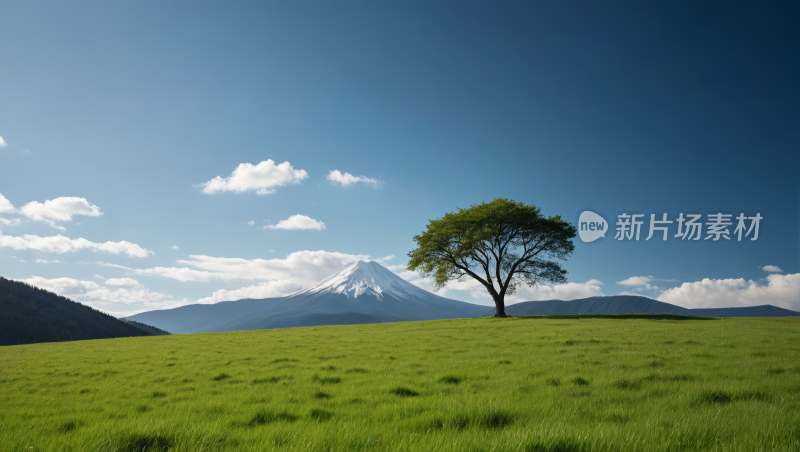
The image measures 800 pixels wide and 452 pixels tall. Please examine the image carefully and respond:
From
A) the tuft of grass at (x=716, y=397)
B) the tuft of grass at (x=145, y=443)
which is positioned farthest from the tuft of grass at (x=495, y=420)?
the tuft of grass at (x=145, y=443)

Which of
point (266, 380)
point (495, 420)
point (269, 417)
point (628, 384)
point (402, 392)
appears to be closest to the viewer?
point (495, 420)

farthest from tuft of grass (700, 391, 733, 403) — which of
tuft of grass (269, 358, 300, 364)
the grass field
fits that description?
tuft of grass (269, 358, 300, 364)

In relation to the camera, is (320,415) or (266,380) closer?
(320,415)

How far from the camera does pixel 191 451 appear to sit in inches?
170

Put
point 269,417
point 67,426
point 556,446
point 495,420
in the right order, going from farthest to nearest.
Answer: point 67,426
point 269,417
point 495,420
point 556,446

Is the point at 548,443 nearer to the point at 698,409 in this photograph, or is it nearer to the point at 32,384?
the point at 698,409

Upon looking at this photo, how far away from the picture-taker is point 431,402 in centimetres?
694

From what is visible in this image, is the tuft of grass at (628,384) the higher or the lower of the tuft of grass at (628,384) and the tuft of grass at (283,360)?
the higher

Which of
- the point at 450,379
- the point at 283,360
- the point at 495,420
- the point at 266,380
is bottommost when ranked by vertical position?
the point at 283,360

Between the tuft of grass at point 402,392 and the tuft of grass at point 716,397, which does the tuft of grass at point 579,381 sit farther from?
the tuft of grass at point 402,392

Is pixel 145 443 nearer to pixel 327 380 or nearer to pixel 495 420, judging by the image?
pixel 495 420

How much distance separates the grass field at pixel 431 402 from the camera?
173 inches

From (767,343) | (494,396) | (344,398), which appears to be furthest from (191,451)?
(767,343)

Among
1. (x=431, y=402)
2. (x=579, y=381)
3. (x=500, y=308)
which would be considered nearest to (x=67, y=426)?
(x=431, y=402)
